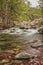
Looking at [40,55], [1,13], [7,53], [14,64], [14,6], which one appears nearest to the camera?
[14,64]

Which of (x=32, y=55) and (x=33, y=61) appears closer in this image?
(x=33, y=61)

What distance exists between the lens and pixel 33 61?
22.0ft

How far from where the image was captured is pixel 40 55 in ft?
24.8

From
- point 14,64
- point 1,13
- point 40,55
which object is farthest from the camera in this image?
point 1,13

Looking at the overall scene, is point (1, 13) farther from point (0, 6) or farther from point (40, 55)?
point (40, 55)

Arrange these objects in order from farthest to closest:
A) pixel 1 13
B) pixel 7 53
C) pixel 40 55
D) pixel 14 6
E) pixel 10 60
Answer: pixel 14 6
pixel 1 13
pixel 7 53
pixel 40 55
pixel 10 60

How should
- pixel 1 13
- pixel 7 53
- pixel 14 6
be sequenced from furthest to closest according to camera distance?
1. pixel 14 6
2. pixel 1 13
3. pixel 7 53

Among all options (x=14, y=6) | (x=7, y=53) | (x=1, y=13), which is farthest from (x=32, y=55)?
(x=14, y=6)

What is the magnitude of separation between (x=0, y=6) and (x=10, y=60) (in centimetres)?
2823

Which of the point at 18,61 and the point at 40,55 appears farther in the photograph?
the point at 40,55

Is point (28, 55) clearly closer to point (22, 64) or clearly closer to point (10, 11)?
point (22, 64)

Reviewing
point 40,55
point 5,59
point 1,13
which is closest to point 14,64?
point 5,59

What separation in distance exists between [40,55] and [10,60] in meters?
1.39

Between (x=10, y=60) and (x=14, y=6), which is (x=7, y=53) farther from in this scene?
(x=14, y=6)
